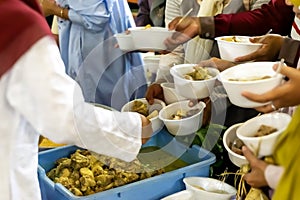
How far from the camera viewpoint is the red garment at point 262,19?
64.1 inches

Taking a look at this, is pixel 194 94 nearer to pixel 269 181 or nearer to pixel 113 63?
pixel 269 181

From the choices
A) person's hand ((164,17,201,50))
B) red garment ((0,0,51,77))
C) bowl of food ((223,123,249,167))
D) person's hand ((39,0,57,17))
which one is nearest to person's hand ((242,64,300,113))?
bowl of food ((223,123,249,167))

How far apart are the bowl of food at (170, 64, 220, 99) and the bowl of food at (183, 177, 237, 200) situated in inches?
8.4

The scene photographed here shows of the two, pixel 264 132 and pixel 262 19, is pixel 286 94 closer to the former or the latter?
pixel 264 132

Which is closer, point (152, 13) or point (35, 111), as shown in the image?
point (35, 111)

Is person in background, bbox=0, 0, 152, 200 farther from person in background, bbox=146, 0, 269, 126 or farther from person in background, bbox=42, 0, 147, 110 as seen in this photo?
person in background, bbox=42, 0, 147, 110

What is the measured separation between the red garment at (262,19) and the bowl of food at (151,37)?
0.86ft

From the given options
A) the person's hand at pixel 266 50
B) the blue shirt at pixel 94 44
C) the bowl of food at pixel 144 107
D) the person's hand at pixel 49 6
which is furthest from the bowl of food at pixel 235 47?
the person's hand at pixel 49 6

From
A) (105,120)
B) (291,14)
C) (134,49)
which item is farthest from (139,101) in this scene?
(291,14)

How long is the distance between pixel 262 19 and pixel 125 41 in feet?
1.52

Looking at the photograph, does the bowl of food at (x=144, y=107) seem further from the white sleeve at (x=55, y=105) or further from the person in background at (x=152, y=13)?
the person in background at (x=152, y=13)

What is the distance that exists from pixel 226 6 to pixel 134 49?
450mm

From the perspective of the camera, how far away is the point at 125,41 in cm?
150

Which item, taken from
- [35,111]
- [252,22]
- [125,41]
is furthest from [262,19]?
[35,111]
